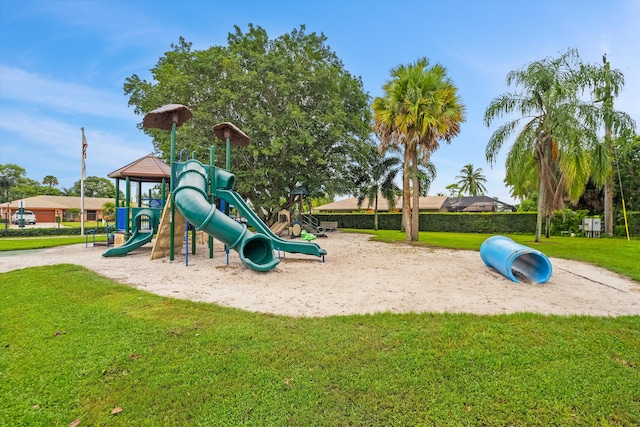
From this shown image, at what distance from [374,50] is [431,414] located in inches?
553

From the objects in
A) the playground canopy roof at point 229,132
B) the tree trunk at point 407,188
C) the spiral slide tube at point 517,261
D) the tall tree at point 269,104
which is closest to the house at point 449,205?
the tall tree at point 269,104

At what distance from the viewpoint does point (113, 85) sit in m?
19.7

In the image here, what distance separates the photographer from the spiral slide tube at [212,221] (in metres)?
7.80

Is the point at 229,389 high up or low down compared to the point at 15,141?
down

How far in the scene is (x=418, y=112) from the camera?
49.7 feet

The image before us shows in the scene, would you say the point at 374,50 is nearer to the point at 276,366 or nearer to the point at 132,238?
the point at 132,238

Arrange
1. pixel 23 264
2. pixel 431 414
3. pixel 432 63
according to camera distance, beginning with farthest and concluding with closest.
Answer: pixel 432 63 → pixel 23 264 → pixel 431 414

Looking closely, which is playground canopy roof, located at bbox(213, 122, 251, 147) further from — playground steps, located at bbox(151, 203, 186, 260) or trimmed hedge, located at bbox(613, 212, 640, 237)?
trimmed hedge, located at bbox(613, 212, 640, 237)

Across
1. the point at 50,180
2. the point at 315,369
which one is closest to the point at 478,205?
the point at 315,369

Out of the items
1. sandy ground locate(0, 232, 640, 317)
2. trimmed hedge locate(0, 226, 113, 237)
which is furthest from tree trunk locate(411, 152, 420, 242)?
trimmed hedge locate(0, 226, 113, 237)

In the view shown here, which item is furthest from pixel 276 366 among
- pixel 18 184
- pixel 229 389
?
pixel 18 184

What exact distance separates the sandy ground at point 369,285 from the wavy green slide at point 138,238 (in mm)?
476

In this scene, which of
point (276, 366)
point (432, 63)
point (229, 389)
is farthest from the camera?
point (432, 63)

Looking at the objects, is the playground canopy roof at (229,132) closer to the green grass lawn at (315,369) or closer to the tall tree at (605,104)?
the green grass lawn at (315,369)
